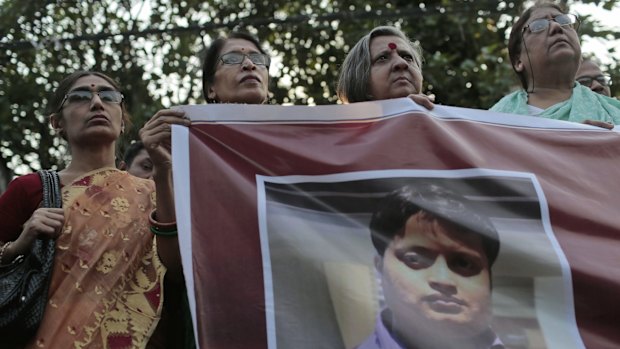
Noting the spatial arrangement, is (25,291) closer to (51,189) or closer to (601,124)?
(51,189)

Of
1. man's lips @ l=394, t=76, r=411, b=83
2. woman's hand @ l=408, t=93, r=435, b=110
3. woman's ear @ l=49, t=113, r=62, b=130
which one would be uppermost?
man's lips @ l=394, t=76, r=411, b=83

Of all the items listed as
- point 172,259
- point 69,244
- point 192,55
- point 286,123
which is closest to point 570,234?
point 286,123

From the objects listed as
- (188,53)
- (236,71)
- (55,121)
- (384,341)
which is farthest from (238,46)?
(188,53)

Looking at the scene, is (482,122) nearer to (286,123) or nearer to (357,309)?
(286,123)

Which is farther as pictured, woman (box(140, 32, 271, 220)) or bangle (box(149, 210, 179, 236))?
woman (box(140, 32, 271, 220))

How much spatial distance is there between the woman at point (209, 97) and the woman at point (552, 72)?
0.93 m

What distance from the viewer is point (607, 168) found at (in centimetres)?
314

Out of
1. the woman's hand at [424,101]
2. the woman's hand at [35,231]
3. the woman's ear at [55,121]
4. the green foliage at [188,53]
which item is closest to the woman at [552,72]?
the woman's hand at [424,101]

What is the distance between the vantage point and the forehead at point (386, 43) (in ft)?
11.6

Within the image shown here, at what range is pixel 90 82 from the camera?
3.39m

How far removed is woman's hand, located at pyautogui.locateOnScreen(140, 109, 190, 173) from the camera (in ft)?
9.54

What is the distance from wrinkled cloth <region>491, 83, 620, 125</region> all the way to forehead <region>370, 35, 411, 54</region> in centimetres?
42

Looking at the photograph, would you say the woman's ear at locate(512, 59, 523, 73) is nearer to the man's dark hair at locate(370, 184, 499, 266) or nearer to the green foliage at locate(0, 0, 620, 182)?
the man's dark hair at locate(370, 184, 499, 266)

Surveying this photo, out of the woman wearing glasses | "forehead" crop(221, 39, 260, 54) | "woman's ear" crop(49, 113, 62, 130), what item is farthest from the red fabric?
the woman wearing glasses
